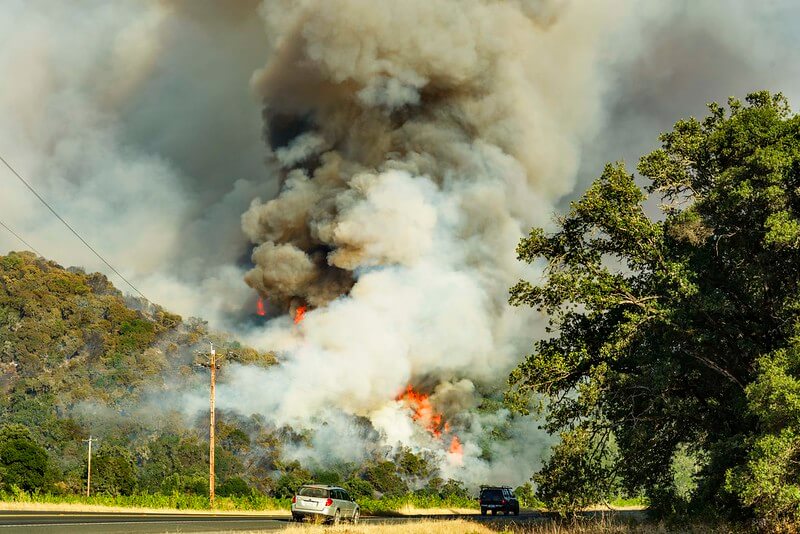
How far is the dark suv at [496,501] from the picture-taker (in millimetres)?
49469

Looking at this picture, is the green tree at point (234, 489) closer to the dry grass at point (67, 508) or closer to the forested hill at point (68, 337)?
the dry grass at point (67, 508)

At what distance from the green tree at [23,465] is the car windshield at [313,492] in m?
33.0

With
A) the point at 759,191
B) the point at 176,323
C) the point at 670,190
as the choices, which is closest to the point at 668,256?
the point at 670,190

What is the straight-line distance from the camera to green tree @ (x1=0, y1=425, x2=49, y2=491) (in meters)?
56.1

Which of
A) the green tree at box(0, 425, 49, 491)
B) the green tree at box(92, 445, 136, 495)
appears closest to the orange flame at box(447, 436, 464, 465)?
the green tree at box(92, 445, 136, 495)

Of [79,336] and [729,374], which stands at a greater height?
[79,336]

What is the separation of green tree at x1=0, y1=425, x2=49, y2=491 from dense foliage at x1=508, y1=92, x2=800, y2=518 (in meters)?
44.4

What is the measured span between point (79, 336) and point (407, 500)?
102514mm

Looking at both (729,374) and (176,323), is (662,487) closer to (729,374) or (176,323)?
(729,374)

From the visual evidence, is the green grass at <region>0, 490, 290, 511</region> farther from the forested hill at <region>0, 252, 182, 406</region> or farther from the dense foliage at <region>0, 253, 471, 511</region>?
the forested hill at <region>0, 252, 182, 406</region>

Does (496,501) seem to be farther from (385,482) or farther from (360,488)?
(385,482)

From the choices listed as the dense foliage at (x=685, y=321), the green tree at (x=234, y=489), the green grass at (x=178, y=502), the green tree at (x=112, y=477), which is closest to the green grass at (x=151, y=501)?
the green grass at (x=178, y=502)

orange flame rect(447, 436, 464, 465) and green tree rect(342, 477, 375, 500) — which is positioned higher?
orange flame rect(447, 436, 464, 465)

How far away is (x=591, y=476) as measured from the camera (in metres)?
26.8
